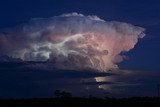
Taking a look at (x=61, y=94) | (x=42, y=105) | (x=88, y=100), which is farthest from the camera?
(x=61, y=94)

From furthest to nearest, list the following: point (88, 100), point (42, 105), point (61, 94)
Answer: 1. point (61, 94)
2. point (88, 100)
3. point (42, 105)

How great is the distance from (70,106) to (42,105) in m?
6.10

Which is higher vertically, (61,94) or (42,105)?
(61,94)

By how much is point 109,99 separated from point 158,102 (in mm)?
15481

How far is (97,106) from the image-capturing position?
137m

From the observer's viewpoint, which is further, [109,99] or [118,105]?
[109,99]

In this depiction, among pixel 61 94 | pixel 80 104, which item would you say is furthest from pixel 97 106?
pixel 61 94

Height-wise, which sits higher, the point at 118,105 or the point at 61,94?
the point at 61,94

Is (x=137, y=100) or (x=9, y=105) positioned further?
(x=137, y=100)

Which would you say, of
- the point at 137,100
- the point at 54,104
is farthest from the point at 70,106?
the point at 137,100

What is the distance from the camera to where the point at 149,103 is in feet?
467

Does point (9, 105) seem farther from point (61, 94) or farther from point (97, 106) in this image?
point (61, 94)

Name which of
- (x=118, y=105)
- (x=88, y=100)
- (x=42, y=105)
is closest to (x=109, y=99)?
(x=88, y=100)

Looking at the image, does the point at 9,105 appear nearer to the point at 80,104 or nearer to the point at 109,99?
the point at 80,104
